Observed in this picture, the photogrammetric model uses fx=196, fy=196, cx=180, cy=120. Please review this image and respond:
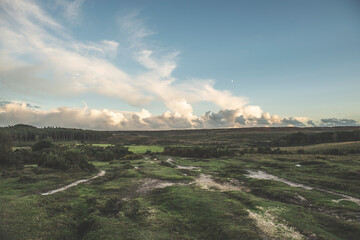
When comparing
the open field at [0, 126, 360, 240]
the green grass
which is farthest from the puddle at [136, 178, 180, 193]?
the green grass

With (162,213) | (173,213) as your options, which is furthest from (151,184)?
(162,213)

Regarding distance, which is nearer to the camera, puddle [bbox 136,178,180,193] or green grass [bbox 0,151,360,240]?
green grass [bbox 0,151,360,240]

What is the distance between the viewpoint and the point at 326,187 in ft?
127

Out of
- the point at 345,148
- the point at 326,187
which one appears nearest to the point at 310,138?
the point at 345,148

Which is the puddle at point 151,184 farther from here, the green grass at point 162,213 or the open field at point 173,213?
the green grass at point 162,213

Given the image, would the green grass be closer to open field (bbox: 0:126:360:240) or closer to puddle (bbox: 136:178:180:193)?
open field (bbox: 0:126:360:240)

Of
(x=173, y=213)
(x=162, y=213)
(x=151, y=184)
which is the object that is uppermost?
(x=162, y=213)

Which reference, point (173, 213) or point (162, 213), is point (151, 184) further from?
point (162, 213)

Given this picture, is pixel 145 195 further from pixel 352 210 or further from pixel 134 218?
pixel 352 210

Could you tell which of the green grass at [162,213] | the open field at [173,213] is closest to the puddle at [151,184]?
the open field at [173,213]

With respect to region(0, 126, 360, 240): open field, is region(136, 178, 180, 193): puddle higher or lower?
lower

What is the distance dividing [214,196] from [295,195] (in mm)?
13472

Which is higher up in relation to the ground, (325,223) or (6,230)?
(6,230)

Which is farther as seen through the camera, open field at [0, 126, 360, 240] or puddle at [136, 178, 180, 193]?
puddle at [136, 178, 180, 193]
